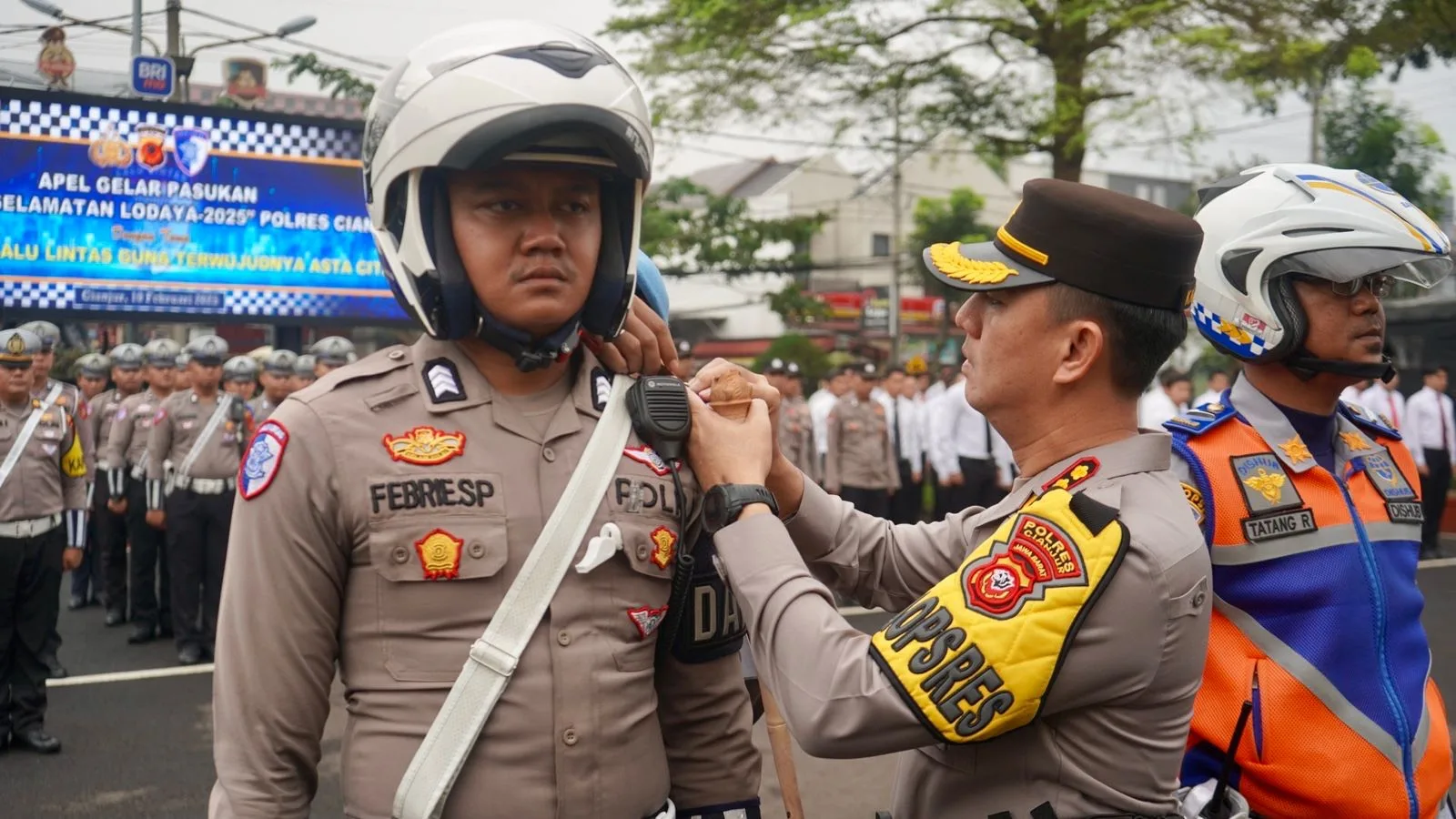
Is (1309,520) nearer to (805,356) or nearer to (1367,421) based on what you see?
(1367,421)

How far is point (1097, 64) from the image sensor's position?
14445 mm

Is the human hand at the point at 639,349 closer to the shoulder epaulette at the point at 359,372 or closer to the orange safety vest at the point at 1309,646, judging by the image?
the shoulder epaulette at the point at 359,372

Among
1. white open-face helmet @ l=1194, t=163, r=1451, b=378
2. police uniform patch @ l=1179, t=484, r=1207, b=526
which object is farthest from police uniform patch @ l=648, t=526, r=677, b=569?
white open-face helmet @ l=1194, t=163, r=1451, b=378

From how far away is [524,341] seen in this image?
1.99 meters

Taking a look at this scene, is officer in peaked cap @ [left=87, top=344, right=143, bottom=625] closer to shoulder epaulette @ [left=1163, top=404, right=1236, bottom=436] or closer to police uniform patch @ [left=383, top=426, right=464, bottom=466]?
police uniform patch @ [left=383, top=426, right=464, bottom=466]

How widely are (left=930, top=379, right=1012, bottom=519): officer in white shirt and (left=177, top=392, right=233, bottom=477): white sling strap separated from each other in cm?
695

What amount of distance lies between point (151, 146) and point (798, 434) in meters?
6.74

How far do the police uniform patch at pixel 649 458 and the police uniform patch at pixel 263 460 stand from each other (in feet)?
1.66

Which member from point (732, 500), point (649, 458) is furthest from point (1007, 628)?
point (649, 458)

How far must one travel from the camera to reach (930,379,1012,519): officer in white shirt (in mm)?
12930

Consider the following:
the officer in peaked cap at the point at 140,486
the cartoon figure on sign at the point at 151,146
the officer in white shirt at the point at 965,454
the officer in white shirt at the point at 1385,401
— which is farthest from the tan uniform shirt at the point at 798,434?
the cartoon figure on sign at the point at 151,146

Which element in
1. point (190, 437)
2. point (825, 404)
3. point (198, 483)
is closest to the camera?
point (198, 483)

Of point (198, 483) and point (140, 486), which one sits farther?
point (140, 486)

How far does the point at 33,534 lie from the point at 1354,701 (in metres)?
6.47
